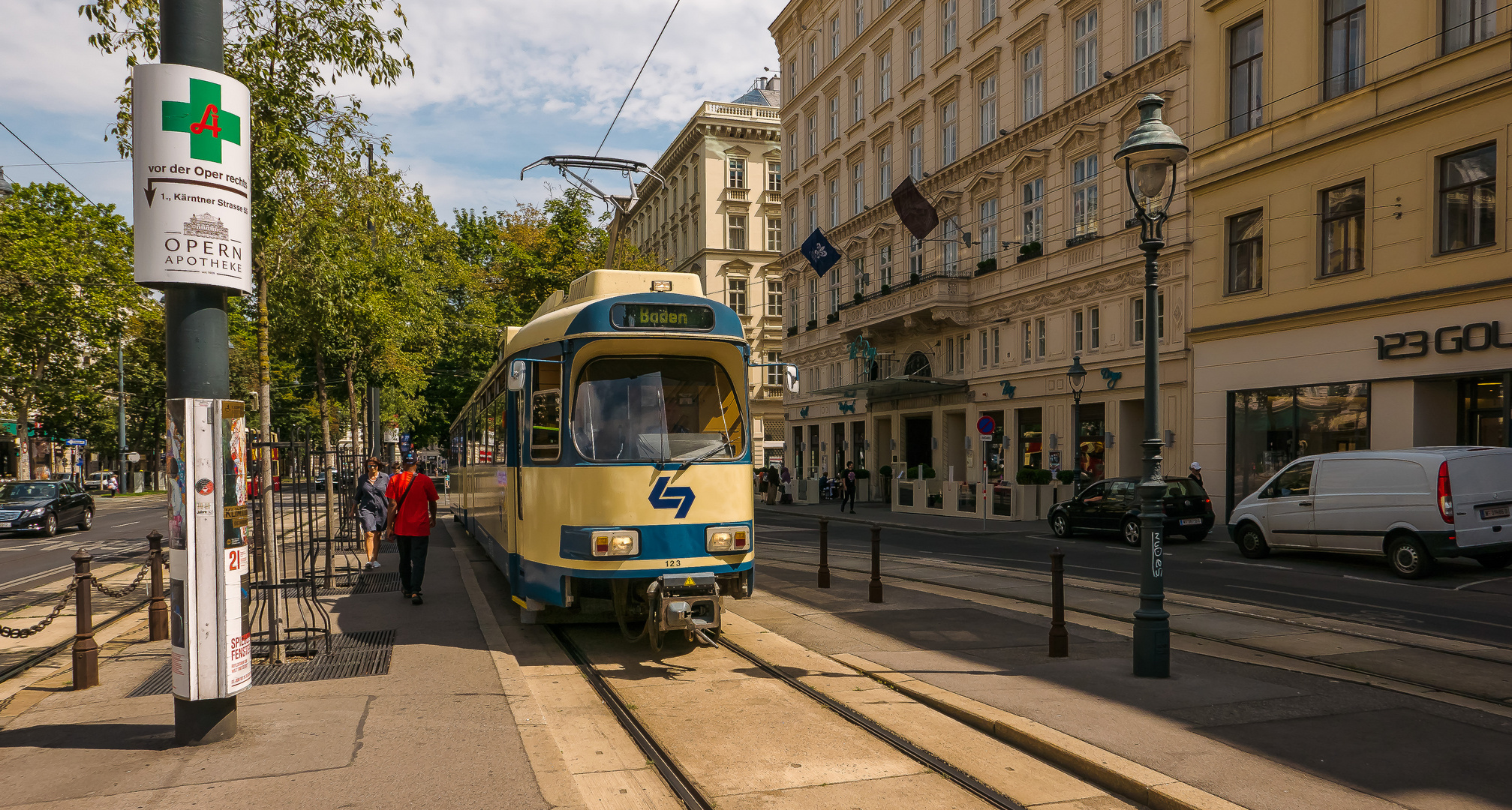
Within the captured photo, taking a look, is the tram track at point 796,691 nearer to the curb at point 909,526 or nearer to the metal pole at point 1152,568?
the metal pole at point 1152,568

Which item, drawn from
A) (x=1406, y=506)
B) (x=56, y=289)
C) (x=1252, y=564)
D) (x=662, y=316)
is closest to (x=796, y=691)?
(x=662, y=316)

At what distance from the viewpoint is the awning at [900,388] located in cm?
3347

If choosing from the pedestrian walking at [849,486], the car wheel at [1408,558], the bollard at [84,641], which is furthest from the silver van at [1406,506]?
the pedestrian walking at [849,486]

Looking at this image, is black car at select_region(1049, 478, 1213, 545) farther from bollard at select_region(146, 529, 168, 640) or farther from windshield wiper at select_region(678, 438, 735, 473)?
bollard at select_region(146, 529, 168, 640)

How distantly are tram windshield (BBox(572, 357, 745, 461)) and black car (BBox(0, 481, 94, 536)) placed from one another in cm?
2280

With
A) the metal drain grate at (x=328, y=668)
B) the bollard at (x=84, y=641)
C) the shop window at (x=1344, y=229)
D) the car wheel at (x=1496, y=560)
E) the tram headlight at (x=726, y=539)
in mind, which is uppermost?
the shop window at (x=1344, y=229)

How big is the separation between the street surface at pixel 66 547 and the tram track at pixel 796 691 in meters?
11.6

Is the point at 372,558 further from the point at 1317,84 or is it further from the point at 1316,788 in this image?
the point at 1317,84

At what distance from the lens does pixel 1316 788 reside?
16.8ft

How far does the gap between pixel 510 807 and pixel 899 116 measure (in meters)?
36.5

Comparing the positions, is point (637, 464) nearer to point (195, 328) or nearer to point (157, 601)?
point (195, 328)

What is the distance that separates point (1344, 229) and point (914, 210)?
46.8ft

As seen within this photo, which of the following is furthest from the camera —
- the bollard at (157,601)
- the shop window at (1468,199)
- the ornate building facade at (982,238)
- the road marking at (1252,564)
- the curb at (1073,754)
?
the ornate building facade at (982,238)

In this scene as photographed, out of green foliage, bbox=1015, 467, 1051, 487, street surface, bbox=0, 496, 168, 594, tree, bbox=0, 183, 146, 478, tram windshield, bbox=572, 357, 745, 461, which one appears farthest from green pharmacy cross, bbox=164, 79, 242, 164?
green foliage, bbox=1015, 467, 1051, 487
